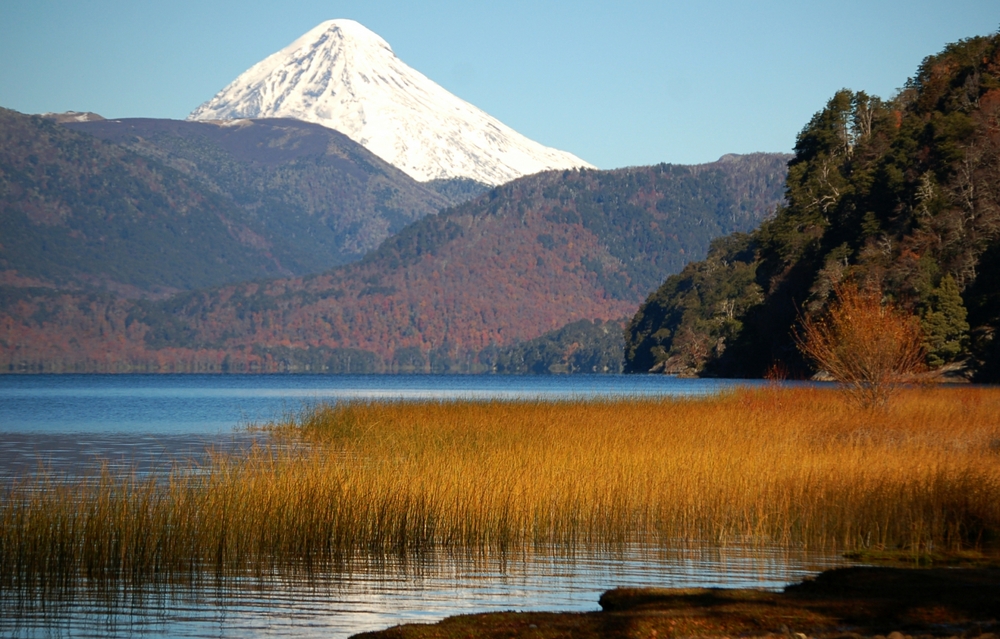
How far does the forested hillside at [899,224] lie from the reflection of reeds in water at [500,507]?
137 feet

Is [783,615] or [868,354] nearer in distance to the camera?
[783,615]

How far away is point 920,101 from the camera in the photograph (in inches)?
3521

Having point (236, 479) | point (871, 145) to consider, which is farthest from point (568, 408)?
point (871, 145)

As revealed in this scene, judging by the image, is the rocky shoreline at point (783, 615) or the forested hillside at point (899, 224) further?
the forested hillside at point (899, 224)

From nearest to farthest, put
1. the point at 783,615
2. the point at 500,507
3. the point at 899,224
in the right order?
the point at 783,615
the point at 500,507
the point at 899,224

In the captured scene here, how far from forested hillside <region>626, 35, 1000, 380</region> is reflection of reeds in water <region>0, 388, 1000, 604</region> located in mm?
41735

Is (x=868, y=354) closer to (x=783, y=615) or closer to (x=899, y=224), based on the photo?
(x=783, y=615)

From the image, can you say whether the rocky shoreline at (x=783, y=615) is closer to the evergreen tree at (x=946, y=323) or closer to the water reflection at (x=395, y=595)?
the water reflection at (x=395, y=595)

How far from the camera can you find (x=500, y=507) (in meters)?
16.5

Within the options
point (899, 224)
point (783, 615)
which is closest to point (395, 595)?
point (783, 615)

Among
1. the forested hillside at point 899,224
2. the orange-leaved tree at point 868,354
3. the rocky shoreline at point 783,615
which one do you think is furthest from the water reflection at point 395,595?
the forested hillside at point 899,224

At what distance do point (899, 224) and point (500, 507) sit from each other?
214ft


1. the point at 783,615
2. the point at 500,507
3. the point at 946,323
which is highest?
the point at 946,323

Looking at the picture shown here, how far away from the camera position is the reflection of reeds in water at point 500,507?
14.2 metres
